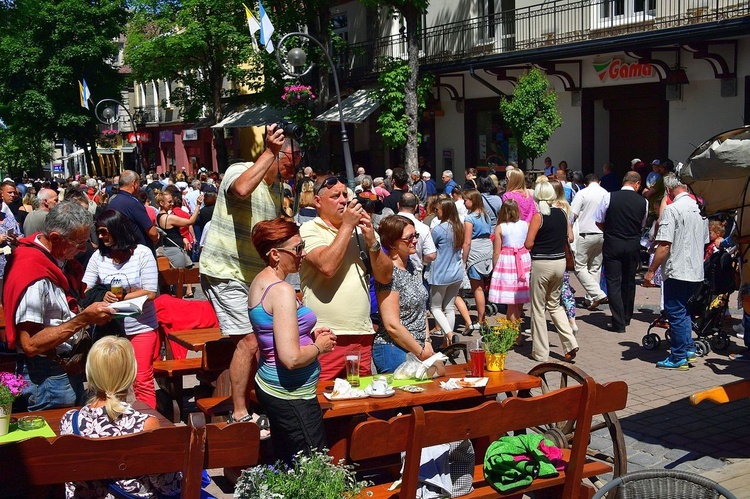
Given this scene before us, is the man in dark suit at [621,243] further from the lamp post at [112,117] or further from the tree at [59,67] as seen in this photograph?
the tree at [59,67]

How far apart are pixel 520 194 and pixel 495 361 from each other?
5.55m

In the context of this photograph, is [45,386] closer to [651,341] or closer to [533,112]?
[651,341]

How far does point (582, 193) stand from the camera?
12305 mm

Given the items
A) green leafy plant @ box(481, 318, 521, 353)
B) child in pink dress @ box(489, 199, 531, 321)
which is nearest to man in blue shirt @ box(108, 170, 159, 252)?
child in pink dress @ box(489, 199, 531, 321)

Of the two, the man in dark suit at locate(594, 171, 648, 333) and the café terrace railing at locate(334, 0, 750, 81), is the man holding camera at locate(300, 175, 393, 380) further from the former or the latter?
the café terrace railing at locate(334, 0, 750, 81)

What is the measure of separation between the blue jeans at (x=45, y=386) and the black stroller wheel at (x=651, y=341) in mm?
6678

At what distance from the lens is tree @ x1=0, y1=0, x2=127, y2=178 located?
4369cm

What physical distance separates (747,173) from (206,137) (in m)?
44.6

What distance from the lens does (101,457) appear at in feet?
12.3

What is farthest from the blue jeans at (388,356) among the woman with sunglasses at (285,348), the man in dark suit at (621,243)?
the man in dark suit at (621,243)

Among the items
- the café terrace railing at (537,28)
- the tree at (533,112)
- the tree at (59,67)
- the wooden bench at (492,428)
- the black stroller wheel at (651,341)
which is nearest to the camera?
the wooden bench at (492,428)

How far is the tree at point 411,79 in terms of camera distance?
910 inches

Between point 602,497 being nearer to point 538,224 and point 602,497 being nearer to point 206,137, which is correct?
point 538,224

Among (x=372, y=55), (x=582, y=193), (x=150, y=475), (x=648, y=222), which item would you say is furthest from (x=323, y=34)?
(x=150, y=475)
